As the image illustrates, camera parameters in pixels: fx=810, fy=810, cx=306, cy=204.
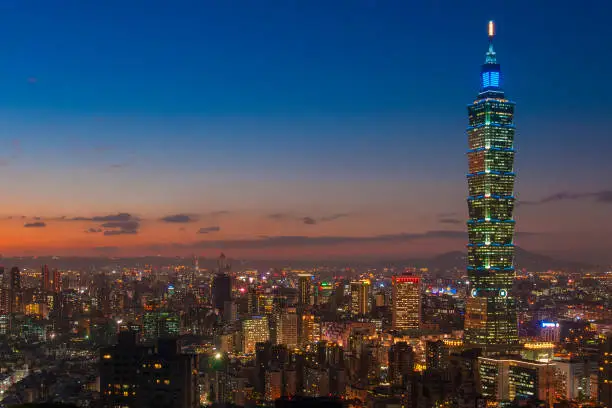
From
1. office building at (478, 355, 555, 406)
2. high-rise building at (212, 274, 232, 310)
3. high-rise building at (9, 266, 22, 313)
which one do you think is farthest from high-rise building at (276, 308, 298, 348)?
high-rise building at (9, 266, 22, 313)

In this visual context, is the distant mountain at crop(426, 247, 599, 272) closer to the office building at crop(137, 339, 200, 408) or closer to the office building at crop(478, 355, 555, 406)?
the office building at crop(478, 355, 555, 406)

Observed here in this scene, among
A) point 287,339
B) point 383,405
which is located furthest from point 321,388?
point 287,339

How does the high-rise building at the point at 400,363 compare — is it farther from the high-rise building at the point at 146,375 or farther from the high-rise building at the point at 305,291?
the high-rise building at the point at 305,291

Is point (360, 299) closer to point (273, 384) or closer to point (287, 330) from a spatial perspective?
point (287, 330)

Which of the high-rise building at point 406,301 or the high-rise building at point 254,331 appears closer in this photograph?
the high-rise building at point 254,331

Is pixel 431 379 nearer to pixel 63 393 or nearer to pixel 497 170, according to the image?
pixel 63 393

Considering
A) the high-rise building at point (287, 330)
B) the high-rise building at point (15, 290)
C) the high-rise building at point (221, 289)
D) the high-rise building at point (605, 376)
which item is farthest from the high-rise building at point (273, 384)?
the high-rise building at point (15, 290)
